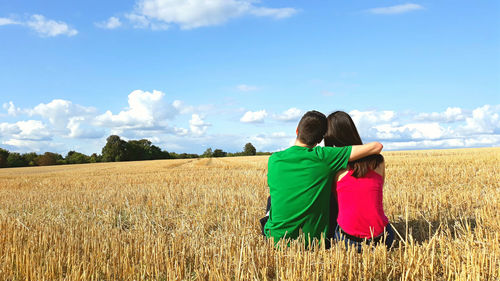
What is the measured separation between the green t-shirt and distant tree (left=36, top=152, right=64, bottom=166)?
7357 centimetres

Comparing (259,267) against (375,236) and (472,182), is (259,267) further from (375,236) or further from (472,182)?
(472,182)

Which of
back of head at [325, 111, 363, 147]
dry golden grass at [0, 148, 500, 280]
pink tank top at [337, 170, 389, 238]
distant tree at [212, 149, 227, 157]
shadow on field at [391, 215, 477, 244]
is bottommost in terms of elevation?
shadow on field at [391, 215, 477, 244]

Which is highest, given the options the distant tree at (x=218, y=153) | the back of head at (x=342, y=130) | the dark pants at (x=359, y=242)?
the distant tree at (x=218, y=153)

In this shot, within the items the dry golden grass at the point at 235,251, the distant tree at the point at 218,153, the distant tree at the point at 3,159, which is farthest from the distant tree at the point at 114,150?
the dry golden grass at the point at 235,251

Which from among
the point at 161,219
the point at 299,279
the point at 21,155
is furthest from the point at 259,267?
the point at 21,155

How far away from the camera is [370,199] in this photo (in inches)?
148

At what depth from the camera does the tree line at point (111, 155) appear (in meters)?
66.6

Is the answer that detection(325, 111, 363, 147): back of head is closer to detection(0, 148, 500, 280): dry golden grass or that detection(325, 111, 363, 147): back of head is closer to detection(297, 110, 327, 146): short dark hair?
detection(297, 110, 327, 146): short dark hair

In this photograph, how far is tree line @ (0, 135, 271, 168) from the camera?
66.6 m

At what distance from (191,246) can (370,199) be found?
90.1 inches

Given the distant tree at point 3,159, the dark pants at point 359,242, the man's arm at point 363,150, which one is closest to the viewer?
the man's arm at point 363,150

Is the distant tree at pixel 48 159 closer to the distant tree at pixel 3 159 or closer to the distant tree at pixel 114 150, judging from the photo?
the distant tree at pixel 3 159

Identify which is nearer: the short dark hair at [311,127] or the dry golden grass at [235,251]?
the dry golden grass at [235,251]

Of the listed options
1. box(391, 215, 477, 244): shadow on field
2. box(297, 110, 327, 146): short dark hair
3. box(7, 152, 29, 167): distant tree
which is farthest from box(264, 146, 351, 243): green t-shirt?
box(7, 152, 29, 167): distant tree
